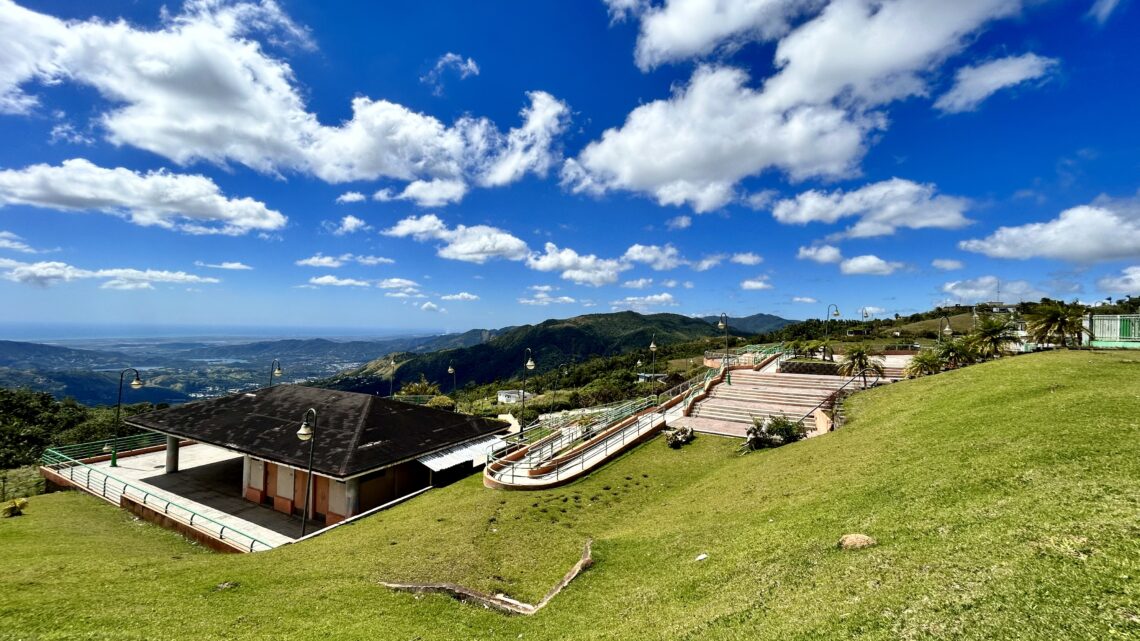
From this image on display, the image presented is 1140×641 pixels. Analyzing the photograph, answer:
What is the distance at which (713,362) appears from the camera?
4025 centimetres

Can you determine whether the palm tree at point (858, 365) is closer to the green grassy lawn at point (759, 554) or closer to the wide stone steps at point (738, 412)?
the wide stone steps at point (738, 412)

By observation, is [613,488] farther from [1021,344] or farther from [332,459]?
[1021,344]

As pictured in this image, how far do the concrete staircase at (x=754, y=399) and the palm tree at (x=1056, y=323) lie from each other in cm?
914

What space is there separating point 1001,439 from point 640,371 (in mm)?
60285

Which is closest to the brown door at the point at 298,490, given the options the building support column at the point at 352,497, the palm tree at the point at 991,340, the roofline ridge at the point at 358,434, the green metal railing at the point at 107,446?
the roofline ridge at the point at 358,434

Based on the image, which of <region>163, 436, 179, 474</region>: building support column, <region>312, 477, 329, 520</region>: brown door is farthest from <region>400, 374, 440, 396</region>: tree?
<region>312, 477, 329, 520</region>: brown door

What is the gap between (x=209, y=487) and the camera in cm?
2280

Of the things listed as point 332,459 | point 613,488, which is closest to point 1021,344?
point 613,488

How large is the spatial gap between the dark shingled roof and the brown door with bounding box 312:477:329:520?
5.52ft

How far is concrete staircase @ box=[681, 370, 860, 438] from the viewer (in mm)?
22812

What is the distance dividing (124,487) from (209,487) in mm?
3265

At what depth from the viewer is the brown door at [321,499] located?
1925cm

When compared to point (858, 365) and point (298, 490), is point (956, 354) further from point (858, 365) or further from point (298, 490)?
point (298, 490)

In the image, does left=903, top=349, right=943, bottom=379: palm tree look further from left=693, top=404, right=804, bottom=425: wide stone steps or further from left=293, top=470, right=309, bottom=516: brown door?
left=293, top=470, right=309, bottom=516: brown door
